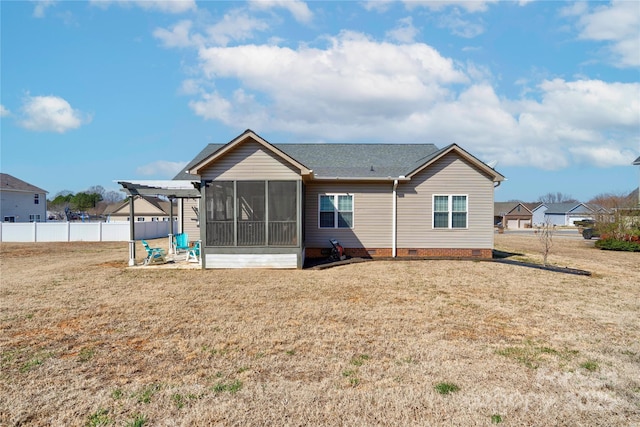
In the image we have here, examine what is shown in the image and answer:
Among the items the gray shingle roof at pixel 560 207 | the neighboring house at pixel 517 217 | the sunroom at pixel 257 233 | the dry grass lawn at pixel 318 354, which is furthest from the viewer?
the gray shingle roof at pixel 560 207

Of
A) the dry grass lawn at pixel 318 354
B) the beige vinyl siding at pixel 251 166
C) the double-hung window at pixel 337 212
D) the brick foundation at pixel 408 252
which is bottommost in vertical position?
the dry grass lawn at pixel 318 354

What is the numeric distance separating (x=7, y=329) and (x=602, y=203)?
1300 inches

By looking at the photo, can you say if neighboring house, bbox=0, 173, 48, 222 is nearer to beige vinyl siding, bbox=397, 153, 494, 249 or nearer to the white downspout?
the white downspout

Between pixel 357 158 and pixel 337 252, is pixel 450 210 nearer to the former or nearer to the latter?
pixel 337 252

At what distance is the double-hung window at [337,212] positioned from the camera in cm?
1520

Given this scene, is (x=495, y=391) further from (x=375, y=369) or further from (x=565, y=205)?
(x=565, y=205)

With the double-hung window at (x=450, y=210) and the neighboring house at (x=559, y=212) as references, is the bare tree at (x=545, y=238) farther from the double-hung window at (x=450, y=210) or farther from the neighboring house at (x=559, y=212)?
the neighboring house at (x=559, y=212)

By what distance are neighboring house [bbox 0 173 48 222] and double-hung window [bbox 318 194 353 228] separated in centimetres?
3440

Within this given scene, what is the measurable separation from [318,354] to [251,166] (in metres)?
8.40

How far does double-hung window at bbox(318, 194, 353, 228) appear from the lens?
1520cm

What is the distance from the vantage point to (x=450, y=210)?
15062mm

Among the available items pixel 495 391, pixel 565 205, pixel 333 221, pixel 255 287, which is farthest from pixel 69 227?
pixel 565 205

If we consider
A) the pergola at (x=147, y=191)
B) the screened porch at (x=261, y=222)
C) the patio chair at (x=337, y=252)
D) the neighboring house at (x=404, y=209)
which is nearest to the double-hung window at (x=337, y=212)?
the neighboring house at (x=404, y=209)

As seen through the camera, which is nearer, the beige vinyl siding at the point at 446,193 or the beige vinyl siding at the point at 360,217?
the beige vinyl siding at the point at 446,193
